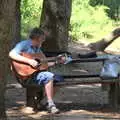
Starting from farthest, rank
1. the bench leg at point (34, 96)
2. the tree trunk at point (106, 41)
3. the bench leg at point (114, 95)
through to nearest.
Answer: the tree trunk at point (106, 41) → the bench leg at point (114, 95) → the bench leg at point (34, 96)

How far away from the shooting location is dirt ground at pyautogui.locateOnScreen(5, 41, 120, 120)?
314 inches

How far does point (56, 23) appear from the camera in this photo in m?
13.8

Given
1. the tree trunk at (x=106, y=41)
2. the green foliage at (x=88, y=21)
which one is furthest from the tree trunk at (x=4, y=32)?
the green foliage at (x=88, y=21)

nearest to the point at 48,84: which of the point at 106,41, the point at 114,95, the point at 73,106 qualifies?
the point at 73,106

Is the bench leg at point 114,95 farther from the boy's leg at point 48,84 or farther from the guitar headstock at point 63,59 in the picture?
the boy's leg at point 48,84

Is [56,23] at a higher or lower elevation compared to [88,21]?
higher

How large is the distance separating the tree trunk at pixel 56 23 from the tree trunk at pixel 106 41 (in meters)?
4.67

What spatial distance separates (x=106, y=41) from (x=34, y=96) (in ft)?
33.9

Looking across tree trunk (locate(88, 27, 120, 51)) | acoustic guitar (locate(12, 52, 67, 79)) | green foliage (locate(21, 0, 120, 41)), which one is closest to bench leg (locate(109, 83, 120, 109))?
acoustic guitar (locate(12, 52, 67, 79))

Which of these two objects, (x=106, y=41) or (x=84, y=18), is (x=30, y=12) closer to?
(x=84, y=18)

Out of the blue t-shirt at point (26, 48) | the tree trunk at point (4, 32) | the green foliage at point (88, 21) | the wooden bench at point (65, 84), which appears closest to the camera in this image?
the tree trunk at point (4, 32)

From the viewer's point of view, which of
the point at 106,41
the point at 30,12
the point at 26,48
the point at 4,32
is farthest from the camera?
the point at 30,12

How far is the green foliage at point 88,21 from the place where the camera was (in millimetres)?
25972

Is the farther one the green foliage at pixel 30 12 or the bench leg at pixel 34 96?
the green foliage at pixel 30 12
